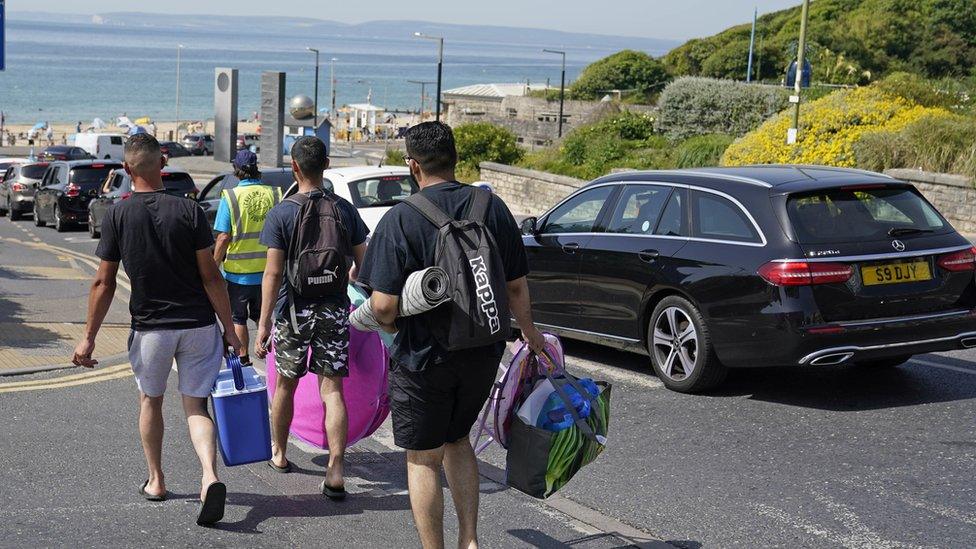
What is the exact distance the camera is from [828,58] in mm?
46562

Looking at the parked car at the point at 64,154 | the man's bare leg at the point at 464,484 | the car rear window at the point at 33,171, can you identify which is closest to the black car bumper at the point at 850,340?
the man's bare leg at the point at 464,484

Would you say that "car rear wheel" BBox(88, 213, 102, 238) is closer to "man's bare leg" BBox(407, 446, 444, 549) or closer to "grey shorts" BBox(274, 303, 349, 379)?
"grey shorts" BBox(274, 303, 349, 379)

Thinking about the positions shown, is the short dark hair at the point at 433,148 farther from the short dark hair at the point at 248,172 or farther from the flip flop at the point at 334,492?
the short dark hair at the point at 248,172

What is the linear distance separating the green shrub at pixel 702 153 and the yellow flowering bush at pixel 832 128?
1.70m

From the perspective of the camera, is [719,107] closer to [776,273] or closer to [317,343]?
[776,273]

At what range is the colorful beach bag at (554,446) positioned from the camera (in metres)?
4.95

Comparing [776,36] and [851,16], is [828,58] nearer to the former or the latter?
[851,16]

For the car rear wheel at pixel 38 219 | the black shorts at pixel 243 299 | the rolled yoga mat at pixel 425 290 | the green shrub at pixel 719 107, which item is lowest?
the car rear wheel at pixel 38 219

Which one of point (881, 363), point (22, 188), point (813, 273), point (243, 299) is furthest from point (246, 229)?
point (22, 188)

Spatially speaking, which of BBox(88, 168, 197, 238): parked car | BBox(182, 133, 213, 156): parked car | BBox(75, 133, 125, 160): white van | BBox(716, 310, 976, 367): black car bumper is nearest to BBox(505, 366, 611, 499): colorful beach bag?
BBox(716, 310, 976, 367): black car bumper

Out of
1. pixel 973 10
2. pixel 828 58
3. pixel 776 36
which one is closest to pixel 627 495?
pixel 828 58

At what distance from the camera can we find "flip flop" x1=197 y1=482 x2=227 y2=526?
5.64m

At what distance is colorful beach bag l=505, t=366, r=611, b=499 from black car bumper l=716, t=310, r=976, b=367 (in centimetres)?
300

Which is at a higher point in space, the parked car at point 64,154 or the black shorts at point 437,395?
the black shorts at point 437,395
